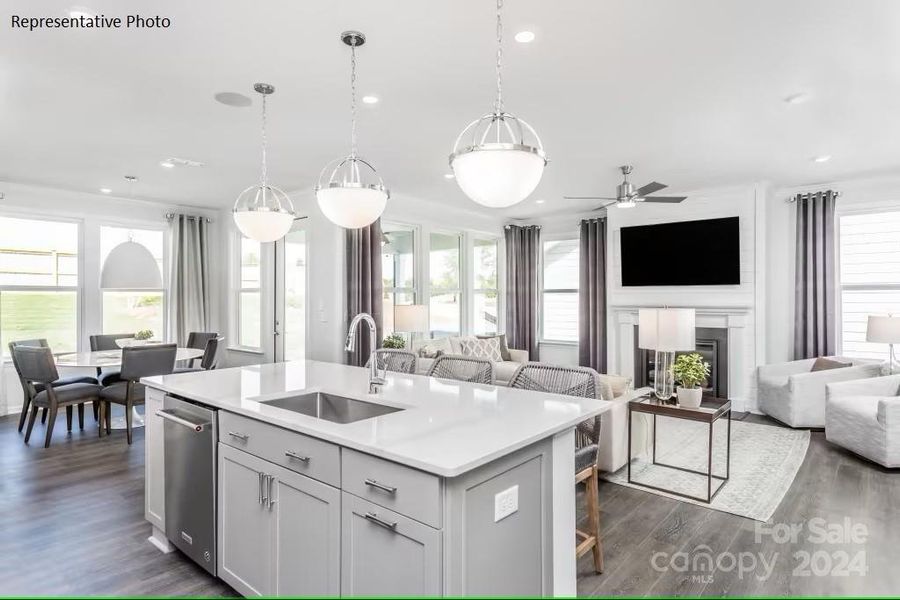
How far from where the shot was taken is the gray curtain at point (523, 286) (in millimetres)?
8180

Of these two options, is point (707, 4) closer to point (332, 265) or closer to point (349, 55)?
point (349, 55)

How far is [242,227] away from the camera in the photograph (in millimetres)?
2914

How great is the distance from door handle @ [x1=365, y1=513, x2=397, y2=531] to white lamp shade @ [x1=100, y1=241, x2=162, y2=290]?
176 inches

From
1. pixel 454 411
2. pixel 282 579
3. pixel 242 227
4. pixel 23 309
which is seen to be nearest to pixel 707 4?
pixel 454 411

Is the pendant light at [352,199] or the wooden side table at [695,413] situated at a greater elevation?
the pendant light at [352,199]

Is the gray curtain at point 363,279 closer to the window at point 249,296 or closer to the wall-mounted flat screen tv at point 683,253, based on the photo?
the window at point 249,296

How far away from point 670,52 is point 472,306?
534 cm

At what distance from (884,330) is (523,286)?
454 cm

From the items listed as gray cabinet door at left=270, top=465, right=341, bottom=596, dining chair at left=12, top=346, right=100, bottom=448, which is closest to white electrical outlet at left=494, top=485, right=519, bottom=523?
gray cabinet door at left=270, top=465, right=341, bottom=596

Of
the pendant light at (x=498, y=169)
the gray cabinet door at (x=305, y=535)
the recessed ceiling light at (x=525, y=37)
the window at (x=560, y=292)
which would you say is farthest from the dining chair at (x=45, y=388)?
the window at (x=560, y=292)

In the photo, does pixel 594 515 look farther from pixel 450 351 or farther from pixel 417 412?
pixel 450 351

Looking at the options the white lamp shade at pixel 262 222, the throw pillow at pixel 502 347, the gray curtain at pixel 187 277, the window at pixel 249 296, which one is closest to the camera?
the white lamp shade at pixel 262 222

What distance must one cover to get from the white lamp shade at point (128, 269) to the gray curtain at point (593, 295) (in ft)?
17.7
